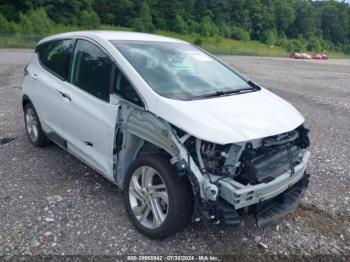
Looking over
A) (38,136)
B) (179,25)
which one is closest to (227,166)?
(38,136)

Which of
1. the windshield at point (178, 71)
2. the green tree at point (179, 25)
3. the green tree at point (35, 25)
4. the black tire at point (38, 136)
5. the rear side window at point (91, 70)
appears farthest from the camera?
the green tree at point (179, 25)

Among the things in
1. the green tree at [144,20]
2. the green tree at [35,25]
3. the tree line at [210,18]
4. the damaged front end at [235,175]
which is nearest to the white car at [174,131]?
the damaged front end at [235,175]

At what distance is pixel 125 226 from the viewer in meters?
3.46

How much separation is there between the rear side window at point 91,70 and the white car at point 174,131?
0.5 inches

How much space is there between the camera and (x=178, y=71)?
3.80 m

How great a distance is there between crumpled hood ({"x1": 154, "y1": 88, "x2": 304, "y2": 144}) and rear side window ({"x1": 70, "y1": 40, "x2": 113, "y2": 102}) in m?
0.81

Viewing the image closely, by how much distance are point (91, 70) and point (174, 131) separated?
1.44m

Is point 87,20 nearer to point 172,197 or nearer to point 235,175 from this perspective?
point 172,197

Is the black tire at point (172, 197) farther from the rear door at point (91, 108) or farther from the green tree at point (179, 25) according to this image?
the green tree at point (179, 25)

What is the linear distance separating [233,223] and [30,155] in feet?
11.3

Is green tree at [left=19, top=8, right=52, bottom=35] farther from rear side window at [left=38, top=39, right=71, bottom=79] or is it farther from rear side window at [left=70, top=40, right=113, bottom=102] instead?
rear side window at [left=70, top=40, right=113, bottom=102]

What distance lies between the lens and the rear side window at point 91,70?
3637 millimetres

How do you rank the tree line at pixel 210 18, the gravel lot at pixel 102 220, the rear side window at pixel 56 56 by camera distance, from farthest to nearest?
the tree line at pixel 210 18
the rear side window at pixel 56 56
the gravel lot at pixel 102 220

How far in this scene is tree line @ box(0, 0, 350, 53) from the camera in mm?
59531
